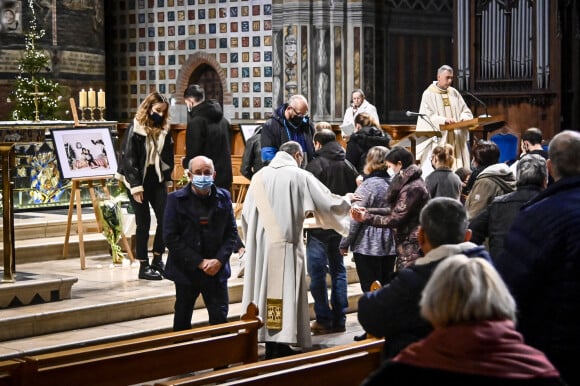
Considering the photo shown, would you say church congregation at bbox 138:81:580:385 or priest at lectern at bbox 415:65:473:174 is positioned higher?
priest at lectern at bbox 415:65:473:174

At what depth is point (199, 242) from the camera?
26.0 ft

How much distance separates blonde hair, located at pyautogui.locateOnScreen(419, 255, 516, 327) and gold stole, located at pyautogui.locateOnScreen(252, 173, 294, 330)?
4.78 m

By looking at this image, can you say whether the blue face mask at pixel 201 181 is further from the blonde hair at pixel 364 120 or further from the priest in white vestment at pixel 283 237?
the blonde hair at pixel 364 120

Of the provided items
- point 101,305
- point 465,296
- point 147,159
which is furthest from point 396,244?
point 465,296

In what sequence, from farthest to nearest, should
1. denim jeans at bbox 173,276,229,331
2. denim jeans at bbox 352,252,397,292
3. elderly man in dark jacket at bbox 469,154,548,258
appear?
denim jeans at bbox 352,252,397,292, denim jeans at bbox 173,276,229,331, elderly man in dark jacket at bbox 469,154,548,258

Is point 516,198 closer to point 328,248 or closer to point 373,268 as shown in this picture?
point 373,268

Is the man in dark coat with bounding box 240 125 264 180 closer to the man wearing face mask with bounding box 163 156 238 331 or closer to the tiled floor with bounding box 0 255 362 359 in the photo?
the tiled floor with bounding box 0 255 362 359

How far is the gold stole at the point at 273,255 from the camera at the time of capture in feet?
27.1

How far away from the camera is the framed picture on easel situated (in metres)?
11.3

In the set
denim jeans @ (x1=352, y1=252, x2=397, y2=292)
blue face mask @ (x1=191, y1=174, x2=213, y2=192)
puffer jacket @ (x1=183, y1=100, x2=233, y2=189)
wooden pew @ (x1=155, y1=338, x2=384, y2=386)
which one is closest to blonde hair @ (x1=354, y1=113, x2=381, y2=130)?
puffer jacket @ (x1=183, y1=100, x2=233, y2=189)

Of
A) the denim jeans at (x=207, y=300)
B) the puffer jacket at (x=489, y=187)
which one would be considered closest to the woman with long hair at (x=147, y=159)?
the denim jeans at (x=207, y=300)

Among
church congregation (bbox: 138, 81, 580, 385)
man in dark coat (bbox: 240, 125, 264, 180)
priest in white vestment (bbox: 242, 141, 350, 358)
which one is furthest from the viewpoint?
man in dark coat (bbox: 240, 125, 264, 180)

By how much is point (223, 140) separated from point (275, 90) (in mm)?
8611

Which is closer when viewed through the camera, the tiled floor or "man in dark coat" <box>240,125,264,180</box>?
the tiled floor
